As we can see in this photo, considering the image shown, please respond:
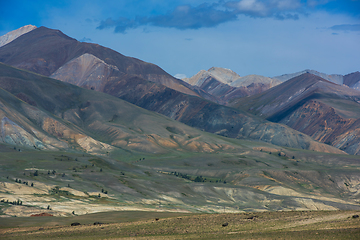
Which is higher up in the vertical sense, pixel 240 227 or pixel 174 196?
pixel 240 227

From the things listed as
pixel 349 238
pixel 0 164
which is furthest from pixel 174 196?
pixel 349 238

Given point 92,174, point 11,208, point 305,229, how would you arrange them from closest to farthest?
1. point 305,229
2. point 11,208
3. point 92,174

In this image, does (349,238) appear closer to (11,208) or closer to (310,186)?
(11,208)

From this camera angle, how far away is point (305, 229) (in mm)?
40094

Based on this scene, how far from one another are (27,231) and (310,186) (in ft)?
512

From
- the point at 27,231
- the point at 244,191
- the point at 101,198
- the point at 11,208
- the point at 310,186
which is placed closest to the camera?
the point at 27,231

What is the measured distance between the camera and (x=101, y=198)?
109500mm

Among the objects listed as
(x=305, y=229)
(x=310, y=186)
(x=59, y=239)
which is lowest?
(x=310, y=186)

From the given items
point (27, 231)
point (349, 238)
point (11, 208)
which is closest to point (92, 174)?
point (11, 208)

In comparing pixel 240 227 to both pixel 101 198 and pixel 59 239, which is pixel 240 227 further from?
pixel 101 198

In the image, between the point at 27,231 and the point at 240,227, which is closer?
the point at 240,227

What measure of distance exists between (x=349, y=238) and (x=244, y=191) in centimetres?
11925

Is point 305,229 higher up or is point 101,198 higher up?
point 305,229

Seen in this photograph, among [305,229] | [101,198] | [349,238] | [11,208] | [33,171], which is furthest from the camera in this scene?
[33,171]
